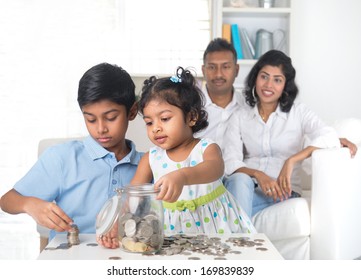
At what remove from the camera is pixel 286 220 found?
7.98 feet

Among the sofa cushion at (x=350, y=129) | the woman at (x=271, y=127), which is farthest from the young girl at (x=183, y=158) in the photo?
the sofa cushion at (x=350, y=129)

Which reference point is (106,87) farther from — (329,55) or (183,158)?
(329,55)

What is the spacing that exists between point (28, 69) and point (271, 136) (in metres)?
2.73

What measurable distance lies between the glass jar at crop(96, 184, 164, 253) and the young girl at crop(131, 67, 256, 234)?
0.33m

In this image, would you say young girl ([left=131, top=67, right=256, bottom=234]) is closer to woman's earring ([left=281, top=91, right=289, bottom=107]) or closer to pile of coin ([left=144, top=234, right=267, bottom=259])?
pile of coin ([left=144, top=234, right=267, bottom=259])

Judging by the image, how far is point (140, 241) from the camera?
119 cm

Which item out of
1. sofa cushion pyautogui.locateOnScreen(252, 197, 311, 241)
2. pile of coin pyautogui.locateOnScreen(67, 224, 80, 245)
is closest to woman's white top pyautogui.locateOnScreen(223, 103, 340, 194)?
sofa cushion pyautogui.locateOnScreen(252, 197, 311, 241)

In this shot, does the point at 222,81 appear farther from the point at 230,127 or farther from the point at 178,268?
the point at 178,268

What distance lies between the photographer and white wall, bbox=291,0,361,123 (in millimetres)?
4676

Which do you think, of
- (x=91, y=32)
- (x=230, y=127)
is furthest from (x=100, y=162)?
(x=91, y=32)

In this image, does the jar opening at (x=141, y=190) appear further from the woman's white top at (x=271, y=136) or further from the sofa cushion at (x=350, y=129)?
the sofa cushion at (x=350, y=129)

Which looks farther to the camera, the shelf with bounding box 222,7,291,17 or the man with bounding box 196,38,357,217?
the shelf with bounding box 222,7,291,17

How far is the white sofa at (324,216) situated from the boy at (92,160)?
0.90 metres

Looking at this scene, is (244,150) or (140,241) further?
(244,150)
